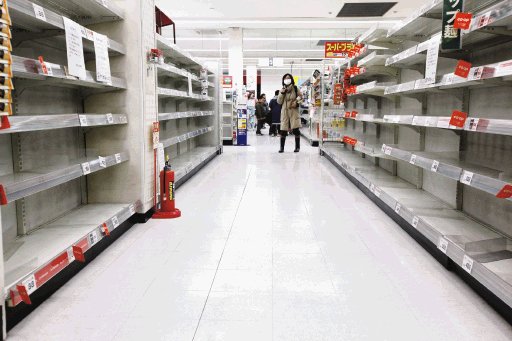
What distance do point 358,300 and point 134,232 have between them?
1984 millimetres

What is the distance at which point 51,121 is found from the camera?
2.30 m

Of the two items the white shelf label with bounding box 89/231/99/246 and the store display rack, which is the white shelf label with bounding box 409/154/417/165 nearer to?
the store display rack

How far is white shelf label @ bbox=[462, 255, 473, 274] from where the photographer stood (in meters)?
2.20

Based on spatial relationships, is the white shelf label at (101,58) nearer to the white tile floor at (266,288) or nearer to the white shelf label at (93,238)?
the white shelf label at (93,238)

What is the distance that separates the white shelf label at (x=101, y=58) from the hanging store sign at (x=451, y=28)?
2211 millimetres

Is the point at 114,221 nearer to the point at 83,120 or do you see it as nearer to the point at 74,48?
the point at 83,120

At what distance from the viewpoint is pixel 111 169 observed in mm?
3645

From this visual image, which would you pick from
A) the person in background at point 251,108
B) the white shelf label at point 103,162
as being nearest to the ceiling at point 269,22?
the person in background at point 251,108

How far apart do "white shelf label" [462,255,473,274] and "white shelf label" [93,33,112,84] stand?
2.51 m

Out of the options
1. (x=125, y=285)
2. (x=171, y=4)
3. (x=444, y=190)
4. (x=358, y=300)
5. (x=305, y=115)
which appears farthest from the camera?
(x=305, y=115)

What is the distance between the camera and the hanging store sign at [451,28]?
8.20 ft

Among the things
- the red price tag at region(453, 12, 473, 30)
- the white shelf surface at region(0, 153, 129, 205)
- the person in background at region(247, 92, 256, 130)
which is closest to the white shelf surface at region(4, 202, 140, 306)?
the white shelf surface at region(0, 153, 129, 205)

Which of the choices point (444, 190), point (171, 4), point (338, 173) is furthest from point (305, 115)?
point (444, 190)

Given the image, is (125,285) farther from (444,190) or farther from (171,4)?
(171,4)
